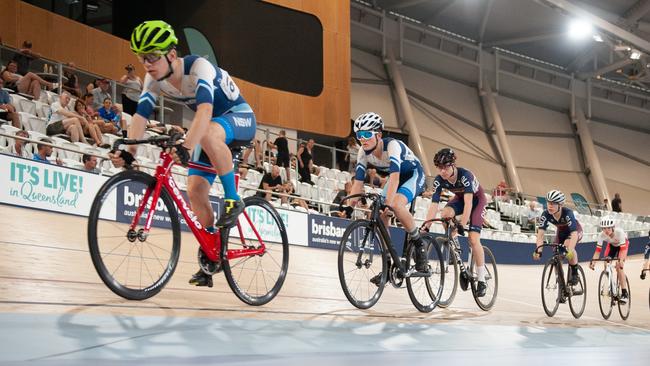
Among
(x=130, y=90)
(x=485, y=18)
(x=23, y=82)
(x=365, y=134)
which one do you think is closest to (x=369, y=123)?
(x=365, y=134)

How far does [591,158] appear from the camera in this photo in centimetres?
3127

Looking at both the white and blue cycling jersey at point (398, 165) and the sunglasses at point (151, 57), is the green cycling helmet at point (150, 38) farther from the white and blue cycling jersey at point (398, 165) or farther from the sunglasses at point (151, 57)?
the white and blue cycling jersey at point (398, 165)

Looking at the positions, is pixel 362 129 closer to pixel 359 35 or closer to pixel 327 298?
pixel 327 298

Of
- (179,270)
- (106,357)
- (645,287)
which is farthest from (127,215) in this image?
(645,287)

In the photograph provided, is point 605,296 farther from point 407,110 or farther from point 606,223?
point 407,110

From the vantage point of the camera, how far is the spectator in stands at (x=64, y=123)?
9430mm

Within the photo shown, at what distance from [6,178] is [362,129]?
13.7ft

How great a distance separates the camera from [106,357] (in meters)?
2.49

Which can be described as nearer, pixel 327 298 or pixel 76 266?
pixel 76 266

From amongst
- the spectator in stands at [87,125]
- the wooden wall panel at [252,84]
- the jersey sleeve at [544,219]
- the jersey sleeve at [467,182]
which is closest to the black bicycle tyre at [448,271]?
the jersey sleeve at [467,182]

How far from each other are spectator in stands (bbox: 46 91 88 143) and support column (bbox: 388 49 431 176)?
17.8 meters

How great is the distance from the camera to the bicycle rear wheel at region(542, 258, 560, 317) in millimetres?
8867

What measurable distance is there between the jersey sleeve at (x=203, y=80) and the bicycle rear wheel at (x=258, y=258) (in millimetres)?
808

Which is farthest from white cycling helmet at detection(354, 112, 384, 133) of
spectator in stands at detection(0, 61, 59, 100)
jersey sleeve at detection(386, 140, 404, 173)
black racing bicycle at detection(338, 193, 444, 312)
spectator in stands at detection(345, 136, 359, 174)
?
spectator in stands at detection(345, 136, 359, 174)
